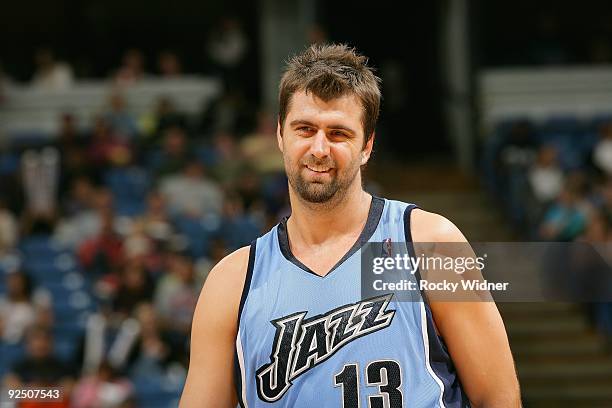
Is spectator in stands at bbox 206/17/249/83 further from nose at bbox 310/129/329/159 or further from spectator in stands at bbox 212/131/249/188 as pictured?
nose at bbox 310/129/329/159

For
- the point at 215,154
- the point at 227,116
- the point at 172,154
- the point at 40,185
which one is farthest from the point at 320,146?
the point at 227,116

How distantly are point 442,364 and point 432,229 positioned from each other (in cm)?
35

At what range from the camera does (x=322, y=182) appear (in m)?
Answer: 3.05

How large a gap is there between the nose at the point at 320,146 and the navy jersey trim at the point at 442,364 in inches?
12.8

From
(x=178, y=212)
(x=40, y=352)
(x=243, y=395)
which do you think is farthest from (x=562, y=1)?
(x=243, y=395)

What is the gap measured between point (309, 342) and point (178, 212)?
784 cm

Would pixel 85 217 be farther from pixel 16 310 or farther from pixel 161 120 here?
pixel 161 120

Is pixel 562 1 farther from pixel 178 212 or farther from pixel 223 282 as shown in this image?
pixel 223 282

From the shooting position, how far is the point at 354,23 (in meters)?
15.2

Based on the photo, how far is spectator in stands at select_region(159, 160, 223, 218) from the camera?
35.6 feet

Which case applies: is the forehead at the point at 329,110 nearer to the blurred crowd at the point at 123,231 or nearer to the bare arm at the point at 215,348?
the bare arm at the point at 215,348

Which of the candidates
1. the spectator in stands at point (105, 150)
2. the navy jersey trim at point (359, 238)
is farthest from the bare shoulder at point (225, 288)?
the spectator in stands at point (105, 150)

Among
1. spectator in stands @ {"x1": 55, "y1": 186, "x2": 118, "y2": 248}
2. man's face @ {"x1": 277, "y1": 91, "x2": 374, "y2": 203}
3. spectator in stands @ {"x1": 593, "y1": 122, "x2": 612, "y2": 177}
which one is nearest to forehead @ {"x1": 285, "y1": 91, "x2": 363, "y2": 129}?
man's face @ {"x1": 277, "y1": 91, "x2": 374, "y2": 203}

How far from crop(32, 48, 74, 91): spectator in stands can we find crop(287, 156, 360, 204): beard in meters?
11.3
